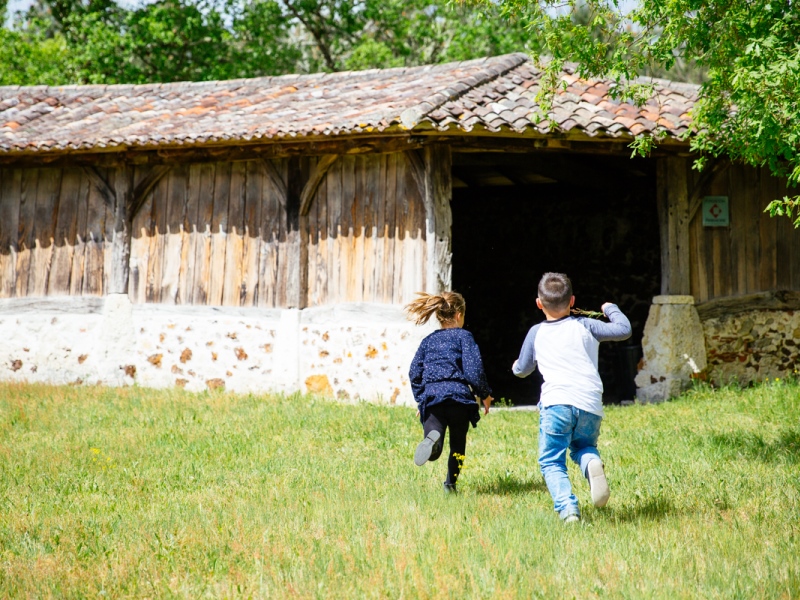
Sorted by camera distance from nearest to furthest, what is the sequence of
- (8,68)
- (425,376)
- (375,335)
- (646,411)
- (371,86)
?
(425,376)
(646,411)
(375,335)
(371,86)
(8,68)

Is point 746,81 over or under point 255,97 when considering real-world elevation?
under

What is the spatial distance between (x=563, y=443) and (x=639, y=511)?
0.68 meters

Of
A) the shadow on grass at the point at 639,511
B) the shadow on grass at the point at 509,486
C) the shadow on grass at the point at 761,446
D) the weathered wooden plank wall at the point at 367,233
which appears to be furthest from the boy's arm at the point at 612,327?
the weathered wooden plank wall at the point at 367,233

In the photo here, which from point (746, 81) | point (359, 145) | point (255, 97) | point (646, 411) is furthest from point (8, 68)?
point (746, 81)

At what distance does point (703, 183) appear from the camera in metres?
9.91

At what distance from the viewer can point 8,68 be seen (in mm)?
20938

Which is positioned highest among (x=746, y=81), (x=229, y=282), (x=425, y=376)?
(x=746, y=81)

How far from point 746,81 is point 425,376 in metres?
2.79

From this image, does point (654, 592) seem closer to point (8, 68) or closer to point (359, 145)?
point (359, 145)

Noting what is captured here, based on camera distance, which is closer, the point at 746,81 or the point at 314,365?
the point at 746,81

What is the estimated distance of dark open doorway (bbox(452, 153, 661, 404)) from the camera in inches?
500

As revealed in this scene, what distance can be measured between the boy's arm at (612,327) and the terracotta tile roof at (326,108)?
3.03 meters

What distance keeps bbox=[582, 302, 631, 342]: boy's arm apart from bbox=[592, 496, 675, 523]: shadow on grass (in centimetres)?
99

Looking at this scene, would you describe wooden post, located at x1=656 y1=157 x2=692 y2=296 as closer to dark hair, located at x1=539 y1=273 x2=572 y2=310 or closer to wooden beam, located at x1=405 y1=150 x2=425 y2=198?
wooden beam, located at x1=405 y1=150 x2=425 y2=198
